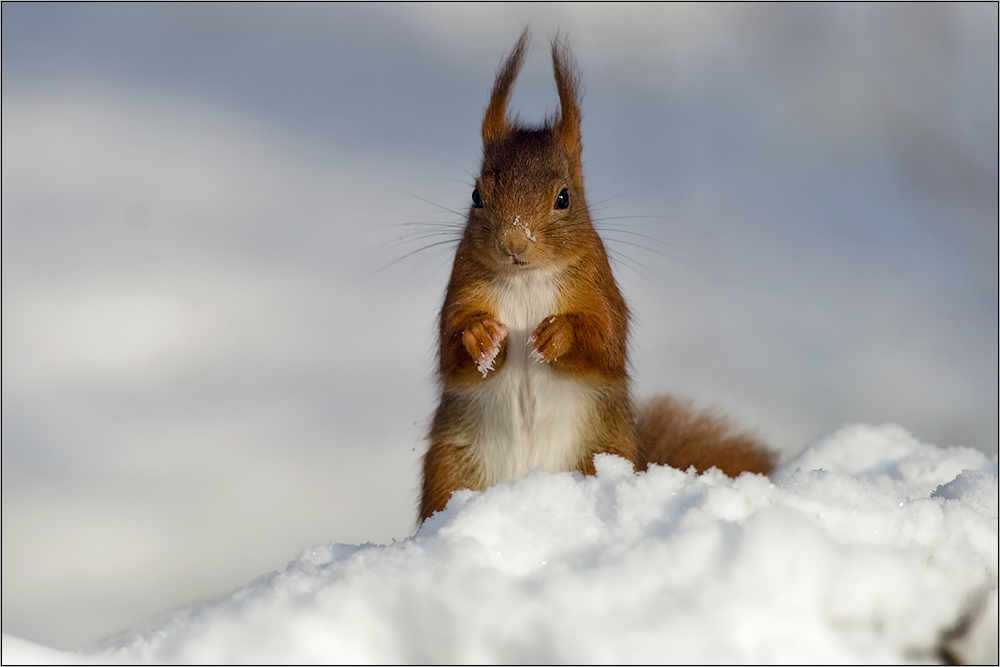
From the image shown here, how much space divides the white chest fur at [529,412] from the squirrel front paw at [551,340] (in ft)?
0.18

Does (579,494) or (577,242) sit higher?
(577,242)

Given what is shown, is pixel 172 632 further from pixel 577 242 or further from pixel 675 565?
pixel 577 242

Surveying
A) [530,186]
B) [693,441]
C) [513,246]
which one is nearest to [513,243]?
[513,246]

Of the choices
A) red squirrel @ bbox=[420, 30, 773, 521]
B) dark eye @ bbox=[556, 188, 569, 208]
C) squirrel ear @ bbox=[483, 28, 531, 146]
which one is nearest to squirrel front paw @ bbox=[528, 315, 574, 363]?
red squirrel @ bbox=[420, 30, 773, 521]

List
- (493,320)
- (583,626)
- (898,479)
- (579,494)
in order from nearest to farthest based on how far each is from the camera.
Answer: (583,626)
(579,494)
(493,320)
(898,479)

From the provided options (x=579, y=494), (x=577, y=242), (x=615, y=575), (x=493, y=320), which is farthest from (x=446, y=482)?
(x=615, y=575)

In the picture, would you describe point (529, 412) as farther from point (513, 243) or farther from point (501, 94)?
point (501, 94)

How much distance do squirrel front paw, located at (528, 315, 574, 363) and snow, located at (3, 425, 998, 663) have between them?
0.40m

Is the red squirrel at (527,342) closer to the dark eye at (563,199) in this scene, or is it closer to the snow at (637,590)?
the dark eye at (563,199)

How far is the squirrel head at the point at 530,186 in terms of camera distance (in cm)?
109

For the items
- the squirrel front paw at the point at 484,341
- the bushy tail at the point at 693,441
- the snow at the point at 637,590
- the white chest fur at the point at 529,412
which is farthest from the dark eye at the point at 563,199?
the snow at the point at 637,590

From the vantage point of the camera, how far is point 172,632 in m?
0.55

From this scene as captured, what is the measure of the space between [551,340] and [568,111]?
0.40 meters

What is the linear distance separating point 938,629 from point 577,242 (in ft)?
2.33
